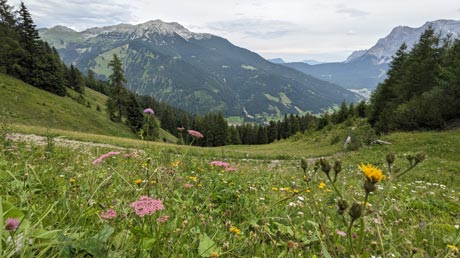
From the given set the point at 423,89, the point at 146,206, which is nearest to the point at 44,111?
the point at 146,206

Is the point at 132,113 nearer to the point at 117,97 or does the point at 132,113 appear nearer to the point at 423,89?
the point at 117,97

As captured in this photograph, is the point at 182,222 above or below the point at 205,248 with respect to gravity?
below

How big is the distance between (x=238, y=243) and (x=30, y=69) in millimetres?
70518

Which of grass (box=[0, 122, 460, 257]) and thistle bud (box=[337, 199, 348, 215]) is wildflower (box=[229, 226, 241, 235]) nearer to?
grass (box=[0, 122, 460, 257])

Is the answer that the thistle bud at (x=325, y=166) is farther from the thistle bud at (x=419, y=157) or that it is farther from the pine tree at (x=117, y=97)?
the pine tree at (x=117, y=97)

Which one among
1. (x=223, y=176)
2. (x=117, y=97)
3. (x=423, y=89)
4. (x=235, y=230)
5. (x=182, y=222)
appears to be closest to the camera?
(x=235, y=230)

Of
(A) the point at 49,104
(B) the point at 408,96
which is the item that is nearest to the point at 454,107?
(B) the point at 408,96

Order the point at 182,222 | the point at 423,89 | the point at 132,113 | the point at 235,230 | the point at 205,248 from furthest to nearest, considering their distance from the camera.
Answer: the point at 132,113, the point at 423,89, the point at 182,222, the point at 235,230, the point at 205,248

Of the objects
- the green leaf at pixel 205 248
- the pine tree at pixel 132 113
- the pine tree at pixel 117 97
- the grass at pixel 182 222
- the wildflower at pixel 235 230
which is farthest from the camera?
the pine tree at pixel 132 113

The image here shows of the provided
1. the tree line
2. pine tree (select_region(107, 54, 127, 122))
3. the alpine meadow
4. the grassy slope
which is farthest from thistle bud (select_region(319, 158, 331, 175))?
pine tree (select_region(107, 54, 127, 122))

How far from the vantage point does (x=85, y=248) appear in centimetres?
Answer: 143

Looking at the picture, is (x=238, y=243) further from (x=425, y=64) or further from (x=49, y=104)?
(x=49, y=104)

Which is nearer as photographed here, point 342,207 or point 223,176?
point 342,207

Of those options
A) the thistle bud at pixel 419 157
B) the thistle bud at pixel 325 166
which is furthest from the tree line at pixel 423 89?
the thistle bud at pixel 325 166
